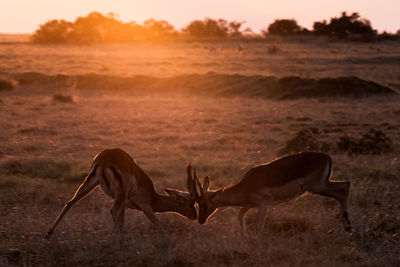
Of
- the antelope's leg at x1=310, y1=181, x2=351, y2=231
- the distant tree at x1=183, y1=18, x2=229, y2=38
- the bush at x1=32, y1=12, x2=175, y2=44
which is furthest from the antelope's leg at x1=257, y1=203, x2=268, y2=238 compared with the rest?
the distant tree at x1=183, y1=18, x2=229, y2=38

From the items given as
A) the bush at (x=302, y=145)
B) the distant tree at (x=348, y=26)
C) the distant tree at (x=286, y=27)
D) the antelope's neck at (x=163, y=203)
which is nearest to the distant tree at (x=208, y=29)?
the distant tree at (x=286, y=27)

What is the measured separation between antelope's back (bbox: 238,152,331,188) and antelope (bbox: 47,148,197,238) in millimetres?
782

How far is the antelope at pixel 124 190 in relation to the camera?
625 cm

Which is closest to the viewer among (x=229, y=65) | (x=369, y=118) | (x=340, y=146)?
(x=340, y=146)

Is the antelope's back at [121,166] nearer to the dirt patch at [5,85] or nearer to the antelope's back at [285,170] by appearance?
the antelope's back at [285,170]

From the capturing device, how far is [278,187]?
6.28m

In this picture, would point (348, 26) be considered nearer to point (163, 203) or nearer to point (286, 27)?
point (286, 27)

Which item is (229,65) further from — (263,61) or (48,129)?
(48,129)

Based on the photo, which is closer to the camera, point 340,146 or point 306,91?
point 340,146

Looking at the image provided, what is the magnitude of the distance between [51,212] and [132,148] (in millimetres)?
5792

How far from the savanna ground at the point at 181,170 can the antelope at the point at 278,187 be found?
41 centimetres

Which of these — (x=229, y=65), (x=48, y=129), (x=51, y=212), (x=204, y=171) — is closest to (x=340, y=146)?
(x=204, y=171)

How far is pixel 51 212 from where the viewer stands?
747 cm

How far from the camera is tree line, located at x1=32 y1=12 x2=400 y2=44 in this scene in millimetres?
58594
